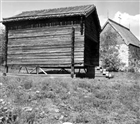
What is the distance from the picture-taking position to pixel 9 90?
755cm

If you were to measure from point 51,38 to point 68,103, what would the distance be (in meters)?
8.99

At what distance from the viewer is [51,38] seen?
15016 millimetres

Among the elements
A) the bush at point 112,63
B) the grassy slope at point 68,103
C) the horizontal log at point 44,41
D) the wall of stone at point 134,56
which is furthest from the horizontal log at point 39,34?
the wall of stone at point 134,56

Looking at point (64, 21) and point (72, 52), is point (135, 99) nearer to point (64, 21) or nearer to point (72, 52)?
point (72, 52)

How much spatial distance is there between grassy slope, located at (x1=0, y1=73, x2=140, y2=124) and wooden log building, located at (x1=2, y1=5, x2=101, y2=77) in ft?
17.3

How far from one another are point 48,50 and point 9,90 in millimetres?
7810

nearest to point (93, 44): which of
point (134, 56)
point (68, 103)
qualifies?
point (68, 103)

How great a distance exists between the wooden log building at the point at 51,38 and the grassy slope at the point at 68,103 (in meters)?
5.28

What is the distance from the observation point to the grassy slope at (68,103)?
223 inches

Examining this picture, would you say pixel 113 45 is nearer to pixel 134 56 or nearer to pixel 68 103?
pixel 134 56

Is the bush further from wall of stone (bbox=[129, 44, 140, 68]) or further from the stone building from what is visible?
wall of stone (bbox=[129, 44, 140, 68])

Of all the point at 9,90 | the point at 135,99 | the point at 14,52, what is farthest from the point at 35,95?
the point at 14,52

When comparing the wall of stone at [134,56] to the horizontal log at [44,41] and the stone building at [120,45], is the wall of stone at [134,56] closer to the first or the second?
the stone building at [120,45]

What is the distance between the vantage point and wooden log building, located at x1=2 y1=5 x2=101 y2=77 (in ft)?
46.1
